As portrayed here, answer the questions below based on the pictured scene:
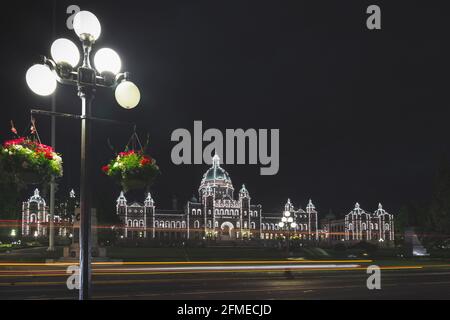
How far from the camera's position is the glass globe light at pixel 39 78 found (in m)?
7.18

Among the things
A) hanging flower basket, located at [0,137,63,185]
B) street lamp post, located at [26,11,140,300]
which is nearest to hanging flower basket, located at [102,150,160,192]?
hanging flower basket, located at [0,137,63,185]

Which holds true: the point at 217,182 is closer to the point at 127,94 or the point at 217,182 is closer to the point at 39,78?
the point at 127,94

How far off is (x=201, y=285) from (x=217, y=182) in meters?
136

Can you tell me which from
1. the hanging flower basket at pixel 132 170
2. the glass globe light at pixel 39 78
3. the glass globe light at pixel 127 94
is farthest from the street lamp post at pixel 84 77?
the hanging flower basket at pixel 132 170

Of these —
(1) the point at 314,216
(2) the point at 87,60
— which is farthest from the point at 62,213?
(1) the point at 314,216

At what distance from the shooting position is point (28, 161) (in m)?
8.26

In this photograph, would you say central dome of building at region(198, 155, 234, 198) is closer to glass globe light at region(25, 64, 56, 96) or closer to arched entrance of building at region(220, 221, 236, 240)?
arched entrance of building at region(220, 221, 236, 240)

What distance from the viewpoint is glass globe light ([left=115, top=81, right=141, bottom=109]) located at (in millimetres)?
8000

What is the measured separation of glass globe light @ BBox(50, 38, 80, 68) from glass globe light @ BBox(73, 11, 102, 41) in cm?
28

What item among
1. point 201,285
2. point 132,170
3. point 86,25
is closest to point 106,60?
point 86,25
